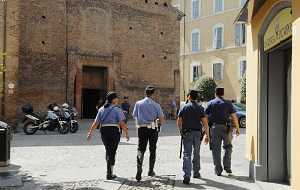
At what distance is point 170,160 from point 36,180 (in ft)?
12.4

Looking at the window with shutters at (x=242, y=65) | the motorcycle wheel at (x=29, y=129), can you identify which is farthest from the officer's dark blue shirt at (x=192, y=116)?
the window with shutters at (x=242, y=65)

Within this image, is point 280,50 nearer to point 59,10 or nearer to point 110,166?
point 110,166

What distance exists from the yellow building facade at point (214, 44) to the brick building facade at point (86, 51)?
6831 millimetres

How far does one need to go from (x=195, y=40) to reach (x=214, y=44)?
2.43 m

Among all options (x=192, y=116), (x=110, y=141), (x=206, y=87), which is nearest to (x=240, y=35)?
(x=206, y=87)

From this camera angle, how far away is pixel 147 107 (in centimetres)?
888

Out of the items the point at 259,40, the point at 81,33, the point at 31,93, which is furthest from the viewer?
the point at 81,33

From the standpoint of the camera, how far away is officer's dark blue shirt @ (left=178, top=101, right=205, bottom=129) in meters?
8.61

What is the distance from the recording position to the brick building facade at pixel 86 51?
24645mm

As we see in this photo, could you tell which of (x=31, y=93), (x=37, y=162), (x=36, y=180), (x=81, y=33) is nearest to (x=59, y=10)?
(x=81, y=33)

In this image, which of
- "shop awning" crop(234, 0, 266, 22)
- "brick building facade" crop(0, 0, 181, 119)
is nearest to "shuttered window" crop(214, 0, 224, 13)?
"brick building facade" crop(0, 0, 181, 119)

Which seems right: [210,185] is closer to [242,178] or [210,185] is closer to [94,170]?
[242,178]

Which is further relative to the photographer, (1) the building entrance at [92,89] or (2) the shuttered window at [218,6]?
(2) the shuttered window at [218,6]

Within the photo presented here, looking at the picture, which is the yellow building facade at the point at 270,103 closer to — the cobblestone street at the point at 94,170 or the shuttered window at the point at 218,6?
the cobblestone street at the point at 94,170
